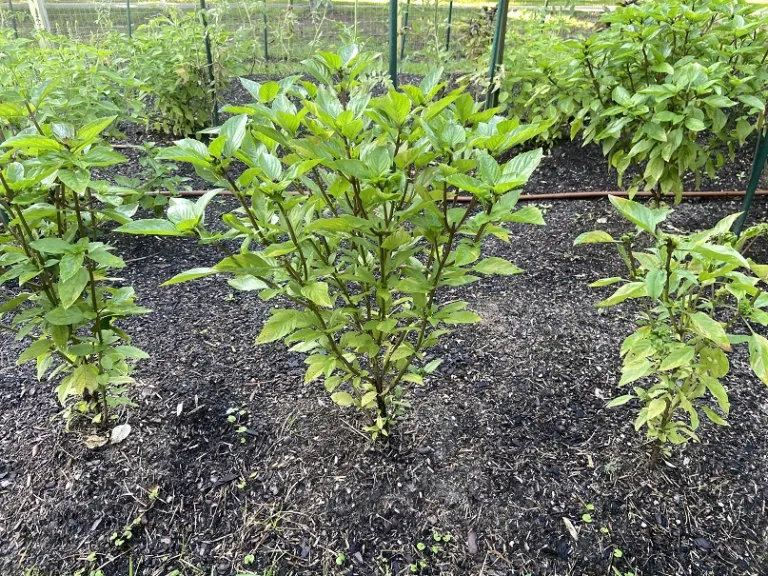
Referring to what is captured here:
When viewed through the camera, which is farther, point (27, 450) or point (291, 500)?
point (27, 450)

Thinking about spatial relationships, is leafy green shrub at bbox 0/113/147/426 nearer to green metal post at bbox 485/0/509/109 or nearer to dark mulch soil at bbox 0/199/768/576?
dark mulch soil at bbox 0/199/768/576

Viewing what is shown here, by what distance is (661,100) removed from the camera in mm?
2678

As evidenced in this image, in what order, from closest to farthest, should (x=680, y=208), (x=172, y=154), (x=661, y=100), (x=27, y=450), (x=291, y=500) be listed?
(x=172, y=154), (x=291, y=500), (x=27, y=450), (x=661, y=100), (x=680, y=208)

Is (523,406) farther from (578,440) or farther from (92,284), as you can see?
(92,284)

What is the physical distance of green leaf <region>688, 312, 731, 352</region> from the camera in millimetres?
1411

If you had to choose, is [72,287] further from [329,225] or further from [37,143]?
[329,225]

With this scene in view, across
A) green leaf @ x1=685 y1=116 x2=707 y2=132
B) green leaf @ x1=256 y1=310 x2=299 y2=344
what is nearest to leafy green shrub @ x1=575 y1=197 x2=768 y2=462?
green leaf @ x1=256 y1=310 x2=299 y2=344

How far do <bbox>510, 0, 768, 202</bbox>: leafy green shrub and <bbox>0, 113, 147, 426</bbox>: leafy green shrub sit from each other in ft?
7.83

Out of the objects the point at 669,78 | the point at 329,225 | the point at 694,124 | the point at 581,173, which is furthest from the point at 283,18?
the point at 329,225

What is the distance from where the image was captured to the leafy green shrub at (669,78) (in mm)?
2707

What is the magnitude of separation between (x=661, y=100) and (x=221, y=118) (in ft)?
13.7

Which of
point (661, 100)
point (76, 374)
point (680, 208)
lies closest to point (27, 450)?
point (76, 374)

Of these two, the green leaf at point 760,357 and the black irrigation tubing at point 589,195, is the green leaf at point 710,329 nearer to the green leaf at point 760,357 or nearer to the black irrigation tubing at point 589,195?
the green leaf at point 760,357

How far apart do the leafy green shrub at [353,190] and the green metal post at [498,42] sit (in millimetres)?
2737
